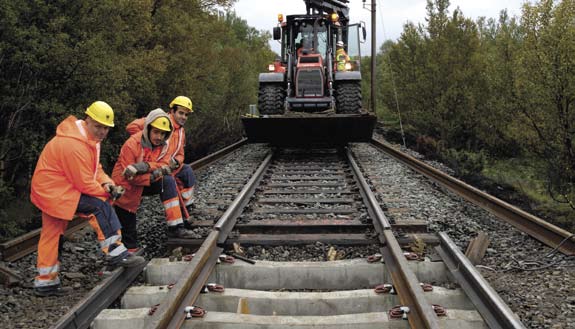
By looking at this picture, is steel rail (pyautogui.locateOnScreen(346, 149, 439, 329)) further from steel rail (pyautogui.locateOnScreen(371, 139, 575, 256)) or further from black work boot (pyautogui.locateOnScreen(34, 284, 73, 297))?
black work boot (pyautogui.locateOnScreen(34, 284, 73, 297))

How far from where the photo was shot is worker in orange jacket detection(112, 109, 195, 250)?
4410 mm

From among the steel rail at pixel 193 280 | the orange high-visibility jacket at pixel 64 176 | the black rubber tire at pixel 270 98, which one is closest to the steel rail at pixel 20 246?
the orange high-visibility jacket at pixel 64 176

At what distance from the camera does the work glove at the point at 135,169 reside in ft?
13.7

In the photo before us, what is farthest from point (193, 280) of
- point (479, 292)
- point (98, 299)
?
point (479, 292)

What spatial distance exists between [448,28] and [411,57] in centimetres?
279

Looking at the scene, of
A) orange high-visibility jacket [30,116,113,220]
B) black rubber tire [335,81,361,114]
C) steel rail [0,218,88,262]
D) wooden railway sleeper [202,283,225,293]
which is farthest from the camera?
black rubber tire [335,81,361,114]

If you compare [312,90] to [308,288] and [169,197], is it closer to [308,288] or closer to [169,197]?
[169,197]

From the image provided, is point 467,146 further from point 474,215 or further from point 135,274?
point 135,274

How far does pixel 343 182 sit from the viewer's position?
282 inches

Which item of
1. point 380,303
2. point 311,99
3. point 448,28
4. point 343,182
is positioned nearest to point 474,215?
point 343,182

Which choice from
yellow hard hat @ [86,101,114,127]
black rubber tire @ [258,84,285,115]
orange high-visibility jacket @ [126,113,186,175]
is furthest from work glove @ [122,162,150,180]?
black rubber tire @ [258,84,285,115]

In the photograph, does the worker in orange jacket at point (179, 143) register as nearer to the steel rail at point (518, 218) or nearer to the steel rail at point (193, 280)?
the steel rail at point (193, 280)

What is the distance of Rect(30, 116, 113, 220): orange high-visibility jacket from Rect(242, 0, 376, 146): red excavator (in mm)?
5932

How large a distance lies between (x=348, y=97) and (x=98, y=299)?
8.23 meters
